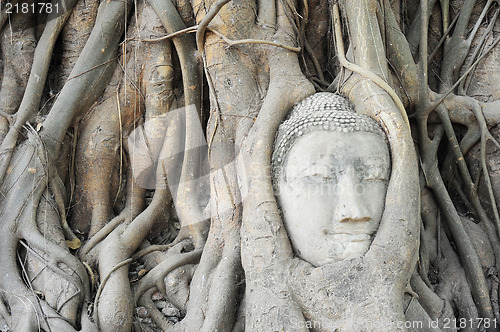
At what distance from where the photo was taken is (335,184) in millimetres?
2119

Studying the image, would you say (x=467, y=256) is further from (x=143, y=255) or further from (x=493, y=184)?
(x=143, y=255)

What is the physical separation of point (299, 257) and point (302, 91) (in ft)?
2.73

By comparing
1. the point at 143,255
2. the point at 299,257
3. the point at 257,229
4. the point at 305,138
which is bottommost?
the point at 143,255

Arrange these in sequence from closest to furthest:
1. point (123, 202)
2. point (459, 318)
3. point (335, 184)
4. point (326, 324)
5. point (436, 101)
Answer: point (326, 324) < point (335, 184) < point (459, 318) < point (436, 101) < point (123, 202)

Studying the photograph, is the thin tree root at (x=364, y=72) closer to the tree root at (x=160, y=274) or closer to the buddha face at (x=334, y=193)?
the buddha face at (x=334, y=193)

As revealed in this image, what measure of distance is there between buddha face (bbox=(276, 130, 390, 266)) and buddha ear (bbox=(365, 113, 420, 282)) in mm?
47

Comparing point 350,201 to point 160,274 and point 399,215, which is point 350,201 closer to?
point 399,215

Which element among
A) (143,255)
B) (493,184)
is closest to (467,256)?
(493,184)

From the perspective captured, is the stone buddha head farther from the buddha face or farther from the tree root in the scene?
the tree root

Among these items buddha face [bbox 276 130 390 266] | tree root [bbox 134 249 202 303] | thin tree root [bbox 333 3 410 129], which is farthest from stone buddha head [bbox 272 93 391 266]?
tree root [bbox 134 249 202 303]

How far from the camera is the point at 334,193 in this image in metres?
2.11

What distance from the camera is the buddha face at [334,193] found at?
2076mm

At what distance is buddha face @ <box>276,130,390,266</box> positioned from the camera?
6.81 ft

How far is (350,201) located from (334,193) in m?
0.08
